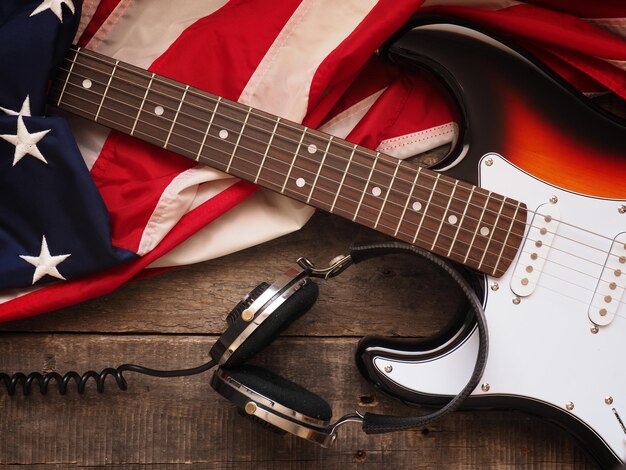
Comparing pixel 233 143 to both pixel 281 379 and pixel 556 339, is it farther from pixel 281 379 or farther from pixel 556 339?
pixel 556 339

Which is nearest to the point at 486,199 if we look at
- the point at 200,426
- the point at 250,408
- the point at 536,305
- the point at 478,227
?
the point at 478,227

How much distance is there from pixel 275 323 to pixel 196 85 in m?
0.33

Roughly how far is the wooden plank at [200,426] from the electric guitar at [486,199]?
107mm

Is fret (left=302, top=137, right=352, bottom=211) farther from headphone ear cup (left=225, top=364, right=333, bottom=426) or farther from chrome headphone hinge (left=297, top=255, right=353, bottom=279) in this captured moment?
headphone ear cup (left=225, top=364, right=333, bottom=426)

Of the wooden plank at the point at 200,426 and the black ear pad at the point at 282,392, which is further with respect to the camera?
the wooden plank at the point at 200,426

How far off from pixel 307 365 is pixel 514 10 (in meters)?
0.56

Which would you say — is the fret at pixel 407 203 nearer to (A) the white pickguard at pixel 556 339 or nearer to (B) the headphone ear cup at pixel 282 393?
(A) the white pickguard at pixel 556 339

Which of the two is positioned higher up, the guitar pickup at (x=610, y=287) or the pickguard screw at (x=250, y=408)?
the guitar pickup at (x=610, y=287)

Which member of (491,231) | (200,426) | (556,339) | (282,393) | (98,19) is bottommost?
(200,426)

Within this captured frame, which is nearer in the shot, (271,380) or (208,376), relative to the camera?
(271,380)

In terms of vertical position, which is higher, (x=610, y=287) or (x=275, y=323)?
(x=610, y=287)

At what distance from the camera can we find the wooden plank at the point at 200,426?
34.4 inches

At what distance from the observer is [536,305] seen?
0.79 m

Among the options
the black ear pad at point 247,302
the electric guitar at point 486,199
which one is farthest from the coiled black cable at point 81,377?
the electric guitar at point 486,199
